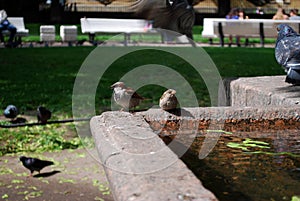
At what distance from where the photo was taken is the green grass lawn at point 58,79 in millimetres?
6238

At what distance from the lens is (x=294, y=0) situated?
34.5 metres

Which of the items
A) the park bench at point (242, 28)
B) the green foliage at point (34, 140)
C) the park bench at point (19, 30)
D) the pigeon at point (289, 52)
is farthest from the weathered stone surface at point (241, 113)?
the park bench at point (19, 30)

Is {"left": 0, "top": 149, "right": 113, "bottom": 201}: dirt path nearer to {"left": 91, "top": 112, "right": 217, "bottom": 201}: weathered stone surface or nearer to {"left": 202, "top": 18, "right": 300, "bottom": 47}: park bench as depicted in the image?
{"left": 91, "top": 112, "right": 217, "bottom": 201}: weathered stone surface

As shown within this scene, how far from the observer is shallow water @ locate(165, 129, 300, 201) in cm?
249

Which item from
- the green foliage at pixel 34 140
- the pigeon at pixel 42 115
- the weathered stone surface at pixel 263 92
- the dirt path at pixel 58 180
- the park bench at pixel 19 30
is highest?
the weathered stone surface at pixel 263 92

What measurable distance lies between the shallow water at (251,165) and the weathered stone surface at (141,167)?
0.33m

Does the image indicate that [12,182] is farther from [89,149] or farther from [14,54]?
[14,54]

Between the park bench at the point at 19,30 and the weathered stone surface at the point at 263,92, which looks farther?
the park bench at the point at 19,30

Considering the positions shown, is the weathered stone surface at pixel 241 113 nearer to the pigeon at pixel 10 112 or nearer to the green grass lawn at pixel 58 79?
the green grass lawn at pixel 58 79

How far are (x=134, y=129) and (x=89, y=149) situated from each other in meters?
Result: 3.02

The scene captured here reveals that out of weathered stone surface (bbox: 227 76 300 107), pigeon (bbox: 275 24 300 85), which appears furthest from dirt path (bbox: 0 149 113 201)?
pigeon (bbox: 275 24 300 85)

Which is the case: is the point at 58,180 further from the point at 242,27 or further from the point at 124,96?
the point at 242,27

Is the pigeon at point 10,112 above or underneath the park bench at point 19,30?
above

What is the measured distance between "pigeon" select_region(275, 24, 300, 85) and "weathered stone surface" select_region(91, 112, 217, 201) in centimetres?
143
